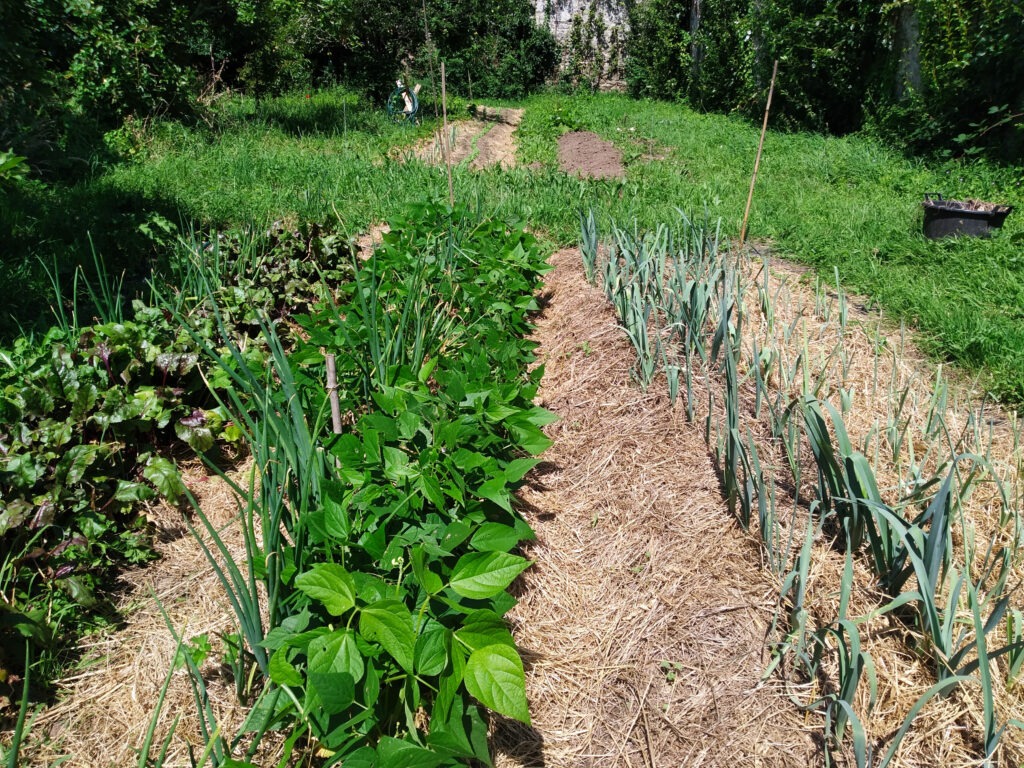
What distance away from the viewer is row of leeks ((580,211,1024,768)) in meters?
1.40

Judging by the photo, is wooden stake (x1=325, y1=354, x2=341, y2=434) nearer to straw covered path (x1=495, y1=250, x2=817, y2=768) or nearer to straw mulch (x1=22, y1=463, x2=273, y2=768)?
straw mulch (x1=22, y1=463, x2=273, y2=768)

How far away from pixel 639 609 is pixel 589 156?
767 cm

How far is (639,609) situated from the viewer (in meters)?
1.96

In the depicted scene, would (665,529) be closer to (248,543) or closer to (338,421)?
(338,421)

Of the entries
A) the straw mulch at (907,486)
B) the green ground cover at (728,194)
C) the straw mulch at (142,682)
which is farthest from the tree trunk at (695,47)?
the straw mulch at (142,682)

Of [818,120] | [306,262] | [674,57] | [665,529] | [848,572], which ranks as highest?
[674,57]

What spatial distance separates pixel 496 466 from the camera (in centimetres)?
193

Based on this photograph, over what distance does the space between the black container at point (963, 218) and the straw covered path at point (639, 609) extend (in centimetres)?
333

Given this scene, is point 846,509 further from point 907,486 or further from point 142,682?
point 142,682

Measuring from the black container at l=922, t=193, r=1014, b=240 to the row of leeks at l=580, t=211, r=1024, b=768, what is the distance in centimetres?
207

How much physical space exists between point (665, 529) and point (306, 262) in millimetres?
2529

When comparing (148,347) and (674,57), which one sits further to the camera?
(674,57)

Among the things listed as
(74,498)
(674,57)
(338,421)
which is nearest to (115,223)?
(74,498)

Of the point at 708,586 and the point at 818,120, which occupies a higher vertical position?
the point at 818,120
